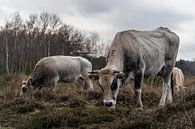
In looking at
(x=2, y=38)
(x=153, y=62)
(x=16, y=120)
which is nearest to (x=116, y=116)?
(x=16, y=120)

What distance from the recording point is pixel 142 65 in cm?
1171

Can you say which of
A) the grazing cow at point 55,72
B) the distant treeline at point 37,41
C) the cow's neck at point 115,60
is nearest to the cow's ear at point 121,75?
the cow's neck at point 115,60

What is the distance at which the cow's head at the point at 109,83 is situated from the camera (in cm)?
1006

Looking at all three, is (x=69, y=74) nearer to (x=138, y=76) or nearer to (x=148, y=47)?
(x=148, y=47)

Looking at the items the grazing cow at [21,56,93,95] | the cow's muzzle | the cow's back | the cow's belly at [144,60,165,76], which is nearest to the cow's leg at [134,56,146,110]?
the cow's back

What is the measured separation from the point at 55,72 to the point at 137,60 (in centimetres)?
932

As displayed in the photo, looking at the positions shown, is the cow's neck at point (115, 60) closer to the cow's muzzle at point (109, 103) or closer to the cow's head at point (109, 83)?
the cow's head at point (109, 83)

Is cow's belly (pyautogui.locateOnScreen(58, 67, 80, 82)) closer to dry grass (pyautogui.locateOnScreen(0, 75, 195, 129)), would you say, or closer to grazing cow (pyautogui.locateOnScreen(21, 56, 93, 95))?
grazing cow (pyautogui.locateOnScreen(21, 56, 93, 95))

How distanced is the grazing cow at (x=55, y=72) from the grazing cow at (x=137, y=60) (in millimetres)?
7100

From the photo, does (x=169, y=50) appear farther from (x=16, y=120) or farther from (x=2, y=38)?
(x=2, y=38)

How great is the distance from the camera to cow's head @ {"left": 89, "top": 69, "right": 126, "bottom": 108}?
1006 centimetres

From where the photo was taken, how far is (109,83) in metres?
10.1

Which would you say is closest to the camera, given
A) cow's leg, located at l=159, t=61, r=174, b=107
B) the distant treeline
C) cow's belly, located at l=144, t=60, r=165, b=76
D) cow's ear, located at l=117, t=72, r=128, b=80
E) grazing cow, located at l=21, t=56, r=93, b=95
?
cow's ear, located at l=117, t=72, r=128, b=80

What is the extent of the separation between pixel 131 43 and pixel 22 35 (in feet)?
198
